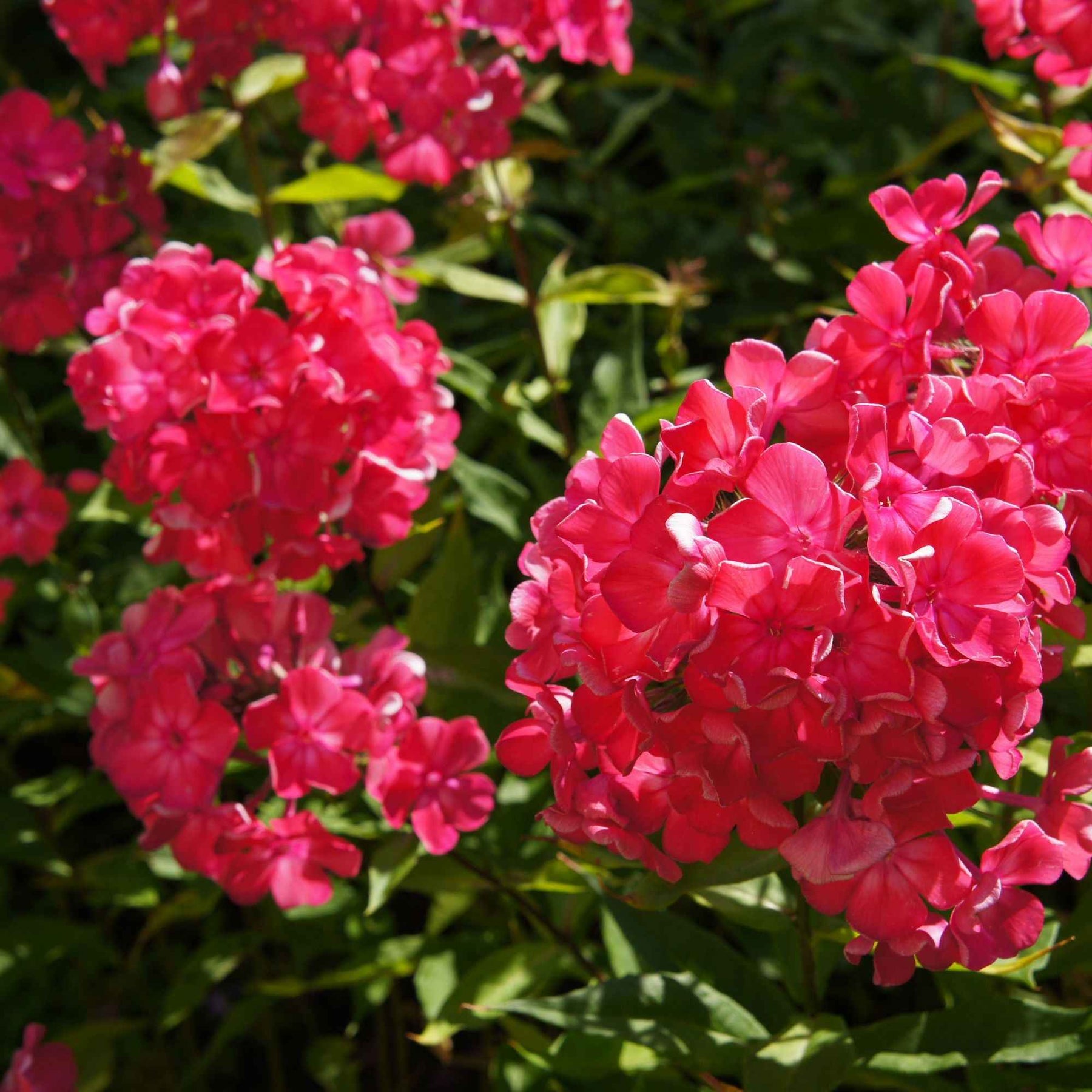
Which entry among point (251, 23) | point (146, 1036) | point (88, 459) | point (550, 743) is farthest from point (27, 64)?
point (550, 743)

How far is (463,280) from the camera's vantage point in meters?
1.84

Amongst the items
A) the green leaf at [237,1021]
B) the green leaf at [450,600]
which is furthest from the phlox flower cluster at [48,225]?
the green leaf at [237,1021]

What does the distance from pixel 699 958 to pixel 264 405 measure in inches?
31.7

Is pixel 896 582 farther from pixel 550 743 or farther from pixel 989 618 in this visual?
pixel 550 743

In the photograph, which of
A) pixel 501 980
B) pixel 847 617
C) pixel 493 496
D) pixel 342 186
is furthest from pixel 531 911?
pixel 342 186

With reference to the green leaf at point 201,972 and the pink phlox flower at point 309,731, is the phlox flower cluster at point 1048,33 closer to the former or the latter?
the pink phlox flower at point 309,731

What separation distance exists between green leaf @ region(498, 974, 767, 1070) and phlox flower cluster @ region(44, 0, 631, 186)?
113 centimetres

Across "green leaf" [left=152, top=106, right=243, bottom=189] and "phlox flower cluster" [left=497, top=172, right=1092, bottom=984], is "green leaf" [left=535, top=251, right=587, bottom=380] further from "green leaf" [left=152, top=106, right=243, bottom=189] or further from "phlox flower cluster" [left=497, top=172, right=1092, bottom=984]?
"phlox flower cluster" [left=497, top=172, right=1092, bottom=984]

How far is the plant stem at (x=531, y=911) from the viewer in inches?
58.1

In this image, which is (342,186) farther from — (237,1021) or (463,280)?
(237,1021)

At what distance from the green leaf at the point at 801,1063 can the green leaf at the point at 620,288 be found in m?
1.06

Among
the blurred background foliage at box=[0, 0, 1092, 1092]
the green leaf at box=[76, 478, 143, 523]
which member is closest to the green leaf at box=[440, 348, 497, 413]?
the blurred background foliage at box=[0, 0, 1092, 1092]

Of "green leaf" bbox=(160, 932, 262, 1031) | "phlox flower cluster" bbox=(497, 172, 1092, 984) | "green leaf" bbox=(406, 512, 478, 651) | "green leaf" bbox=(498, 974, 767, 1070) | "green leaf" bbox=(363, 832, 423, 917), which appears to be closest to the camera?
"phlox flower cluster" bbox=(497, 172, 1092, 984)

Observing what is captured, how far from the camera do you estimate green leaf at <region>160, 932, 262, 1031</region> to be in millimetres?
1832
